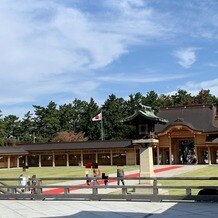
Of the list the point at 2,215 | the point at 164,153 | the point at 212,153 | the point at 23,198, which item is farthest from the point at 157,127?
the point at 2,215

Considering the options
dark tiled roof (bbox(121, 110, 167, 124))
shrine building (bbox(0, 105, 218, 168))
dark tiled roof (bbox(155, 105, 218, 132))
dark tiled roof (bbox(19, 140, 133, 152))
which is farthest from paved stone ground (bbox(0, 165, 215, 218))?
dark tiled roof (bbox(19, 140, 133, 152))

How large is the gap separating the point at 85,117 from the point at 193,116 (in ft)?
139

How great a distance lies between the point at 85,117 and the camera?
9719 centimetres

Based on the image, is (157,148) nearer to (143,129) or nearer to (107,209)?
(143,129)

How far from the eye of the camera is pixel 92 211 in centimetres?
1484

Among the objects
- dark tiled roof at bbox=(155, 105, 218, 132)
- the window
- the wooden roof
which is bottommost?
the window

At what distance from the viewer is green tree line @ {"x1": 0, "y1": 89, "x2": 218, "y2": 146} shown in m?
90.5

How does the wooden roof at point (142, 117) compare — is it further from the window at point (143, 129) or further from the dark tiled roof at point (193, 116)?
the dark tiled roof at point (193, 116)

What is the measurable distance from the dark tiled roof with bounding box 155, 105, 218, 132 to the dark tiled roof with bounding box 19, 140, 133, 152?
221 inches

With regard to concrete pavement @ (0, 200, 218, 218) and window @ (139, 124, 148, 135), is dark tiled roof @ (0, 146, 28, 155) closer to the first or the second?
window @ (139, 124, 148, 135)

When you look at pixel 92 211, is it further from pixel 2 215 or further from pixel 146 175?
pixel 146 175

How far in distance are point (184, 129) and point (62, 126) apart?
5295 cm

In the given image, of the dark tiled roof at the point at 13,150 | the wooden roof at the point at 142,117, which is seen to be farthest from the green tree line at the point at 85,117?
the wooden roof at the point at 142,117

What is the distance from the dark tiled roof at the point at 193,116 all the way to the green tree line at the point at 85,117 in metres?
22.2
